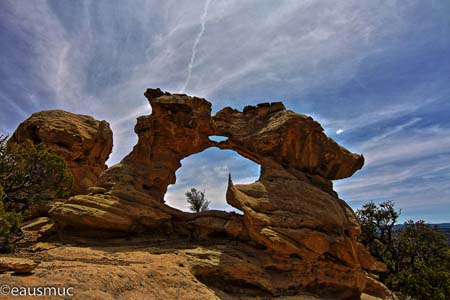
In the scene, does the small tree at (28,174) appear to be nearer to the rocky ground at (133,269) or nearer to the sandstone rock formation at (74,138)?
the rocky ground at (133,269)

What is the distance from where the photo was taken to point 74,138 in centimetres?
2547

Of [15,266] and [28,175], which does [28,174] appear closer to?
[28,175]

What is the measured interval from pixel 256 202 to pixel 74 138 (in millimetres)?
18734

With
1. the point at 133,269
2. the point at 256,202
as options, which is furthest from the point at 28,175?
the point at 256,202

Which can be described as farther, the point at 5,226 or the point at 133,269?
the point at 5,226

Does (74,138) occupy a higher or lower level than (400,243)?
higher

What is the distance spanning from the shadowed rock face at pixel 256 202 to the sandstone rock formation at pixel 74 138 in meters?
8.03

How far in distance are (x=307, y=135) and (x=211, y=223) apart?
9.80 metres

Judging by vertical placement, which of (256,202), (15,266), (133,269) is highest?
(256,202)

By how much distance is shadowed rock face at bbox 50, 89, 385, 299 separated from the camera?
15.7 meters

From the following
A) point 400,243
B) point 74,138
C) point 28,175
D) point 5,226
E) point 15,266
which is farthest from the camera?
point 400,243

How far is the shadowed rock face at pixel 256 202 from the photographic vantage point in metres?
15.7

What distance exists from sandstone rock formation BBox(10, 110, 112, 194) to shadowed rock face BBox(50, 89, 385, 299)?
8.03 m

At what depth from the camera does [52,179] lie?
18.7 meters
